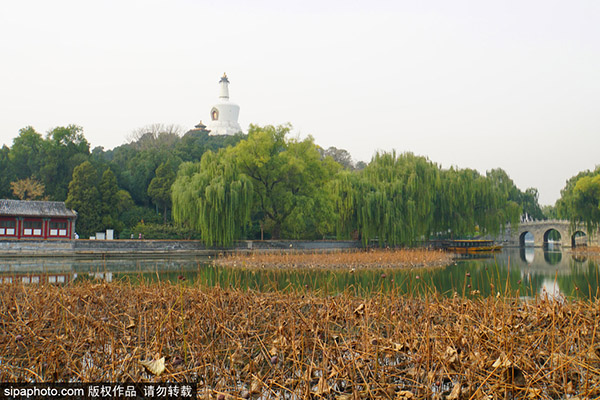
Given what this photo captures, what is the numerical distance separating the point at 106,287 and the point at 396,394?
183 inches

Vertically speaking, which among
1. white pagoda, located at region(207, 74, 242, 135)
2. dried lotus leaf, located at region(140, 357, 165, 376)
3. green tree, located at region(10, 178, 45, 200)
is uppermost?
white pagoda, located at region(207, 74, 242, 135)

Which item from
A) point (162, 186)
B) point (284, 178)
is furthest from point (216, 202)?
point (162, 186)

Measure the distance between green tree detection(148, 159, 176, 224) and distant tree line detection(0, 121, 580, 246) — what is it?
7 cm

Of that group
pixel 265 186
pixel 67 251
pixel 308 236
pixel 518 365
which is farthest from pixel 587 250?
pixel 518 365

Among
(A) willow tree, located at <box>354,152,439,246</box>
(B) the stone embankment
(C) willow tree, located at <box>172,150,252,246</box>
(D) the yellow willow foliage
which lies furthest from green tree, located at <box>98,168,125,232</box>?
(A) willow tree, located at <box>354,152,439,246</box>

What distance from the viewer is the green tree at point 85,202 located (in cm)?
2967

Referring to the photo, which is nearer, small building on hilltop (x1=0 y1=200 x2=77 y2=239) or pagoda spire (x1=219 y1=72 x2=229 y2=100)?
small building on hilltop (x1=0 y1=200 x2=77 y2=239)

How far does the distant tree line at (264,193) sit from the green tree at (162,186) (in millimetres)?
72

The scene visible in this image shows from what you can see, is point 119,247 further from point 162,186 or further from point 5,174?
point 5,174

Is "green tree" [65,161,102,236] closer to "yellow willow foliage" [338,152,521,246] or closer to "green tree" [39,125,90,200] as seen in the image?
"green tree" [39,125,90,200]

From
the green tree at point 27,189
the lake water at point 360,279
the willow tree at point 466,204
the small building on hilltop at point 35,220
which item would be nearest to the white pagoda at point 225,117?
the green tree at point 27,189

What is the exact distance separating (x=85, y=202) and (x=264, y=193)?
11530mm

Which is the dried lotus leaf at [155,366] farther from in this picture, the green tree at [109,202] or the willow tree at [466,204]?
the green tree at [109,202]

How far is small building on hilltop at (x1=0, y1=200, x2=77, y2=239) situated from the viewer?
2581 centimetres
